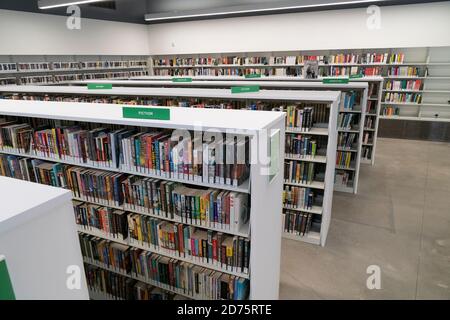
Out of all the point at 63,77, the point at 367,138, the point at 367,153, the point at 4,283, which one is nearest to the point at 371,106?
the point at 367,138

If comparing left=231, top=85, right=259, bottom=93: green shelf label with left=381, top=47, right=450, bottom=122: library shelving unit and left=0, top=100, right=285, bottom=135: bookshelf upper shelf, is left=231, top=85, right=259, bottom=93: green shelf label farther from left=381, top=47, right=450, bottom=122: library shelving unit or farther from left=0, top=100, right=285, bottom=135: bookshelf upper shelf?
left=381, top=47, right=450, bottom=122: library shelving unit

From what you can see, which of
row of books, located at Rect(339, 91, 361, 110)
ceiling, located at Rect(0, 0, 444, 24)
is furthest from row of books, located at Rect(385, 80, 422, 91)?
row of books, located at Rect(339, 91, 361, 110)

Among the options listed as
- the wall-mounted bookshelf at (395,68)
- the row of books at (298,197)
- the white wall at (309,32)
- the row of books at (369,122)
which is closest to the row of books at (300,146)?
the row of books at (298,197)

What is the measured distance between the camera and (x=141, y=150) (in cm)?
208

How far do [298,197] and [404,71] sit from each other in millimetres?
A: 6430

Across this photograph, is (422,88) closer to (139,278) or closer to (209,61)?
(209,61)

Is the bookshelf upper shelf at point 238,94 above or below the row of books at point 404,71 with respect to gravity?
below

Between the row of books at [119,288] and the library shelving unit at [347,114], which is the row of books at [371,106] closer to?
the library shelving unit at [347,114]

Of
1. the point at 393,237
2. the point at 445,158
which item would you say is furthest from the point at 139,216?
the point at 445,158

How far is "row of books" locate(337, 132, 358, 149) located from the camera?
14.8 feet

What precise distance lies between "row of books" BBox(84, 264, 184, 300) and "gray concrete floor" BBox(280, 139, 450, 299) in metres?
1.10

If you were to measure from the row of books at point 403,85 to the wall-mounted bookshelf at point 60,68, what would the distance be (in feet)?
26.7

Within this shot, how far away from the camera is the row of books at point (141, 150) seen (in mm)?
1825

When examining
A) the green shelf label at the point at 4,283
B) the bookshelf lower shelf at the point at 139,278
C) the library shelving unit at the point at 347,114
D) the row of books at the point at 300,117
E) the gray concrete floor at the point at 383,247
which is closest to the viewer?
the green shelf label at the point at 4,283
